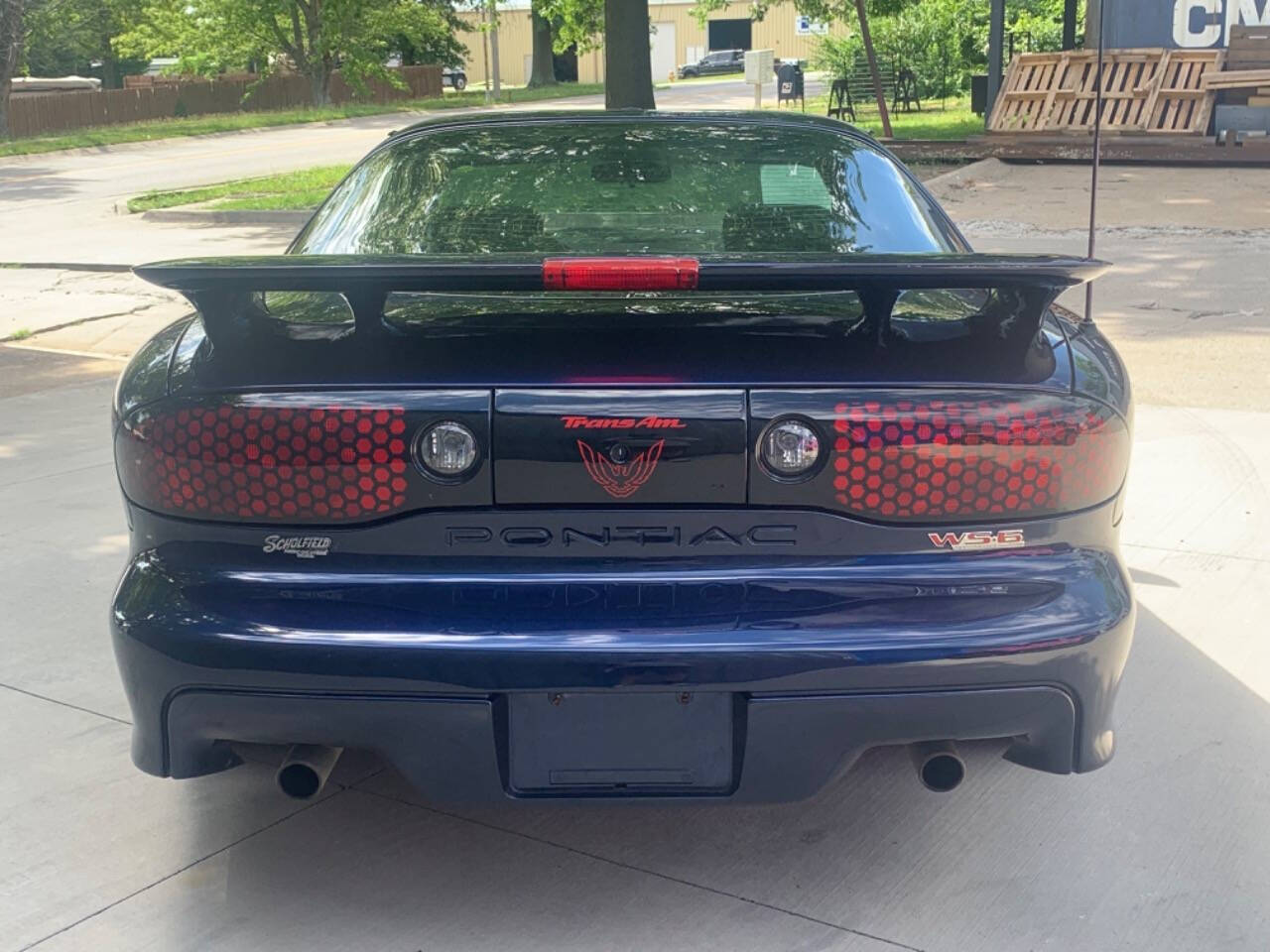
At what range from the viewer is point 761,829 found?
3260 mm

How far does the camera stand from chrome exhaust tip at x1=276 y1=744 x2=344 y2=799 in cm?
278

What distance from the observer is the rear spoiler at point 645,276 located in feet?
8.16

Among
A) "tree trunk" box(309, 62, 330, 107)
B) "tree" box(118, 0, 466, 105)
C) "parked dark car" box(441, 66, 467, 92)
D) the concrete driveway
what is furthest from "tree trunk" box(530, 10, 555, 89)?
the concrete driveway

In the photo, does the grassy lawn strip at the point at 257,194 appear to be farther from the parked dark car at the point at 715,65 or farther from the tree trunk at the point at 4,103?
the parked dark car at the point at 715,65

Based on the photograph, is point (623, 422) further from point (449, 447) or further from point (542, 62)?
point (542, 62)

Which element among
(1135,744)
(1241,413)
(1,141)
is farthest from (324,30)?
(1135,744)

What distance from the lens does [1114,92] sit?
18734mm

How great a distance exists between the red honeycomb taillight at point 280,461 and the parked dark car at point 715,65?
70746mm

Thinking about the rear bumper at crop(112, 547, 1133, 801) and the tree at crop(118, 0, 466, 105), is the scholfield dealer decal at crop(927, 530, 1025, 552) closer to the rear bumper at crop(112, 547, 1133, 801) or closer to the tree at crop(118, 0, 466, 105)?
the rear bumper at crop(112, 547, 1133, 801)

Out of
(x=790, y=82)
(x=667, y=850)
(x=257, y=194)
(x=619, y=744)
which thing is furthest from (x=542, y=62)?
(x=619, y=744)

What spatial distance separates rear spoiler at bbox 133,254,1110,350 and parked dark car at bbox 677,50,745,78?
232 feet

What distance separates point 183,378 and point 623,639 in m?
1.00

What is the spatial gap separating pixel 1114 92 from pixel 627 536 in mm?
18042

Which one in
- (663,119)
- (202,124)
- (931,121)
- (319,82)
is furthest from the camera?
(319,82)
